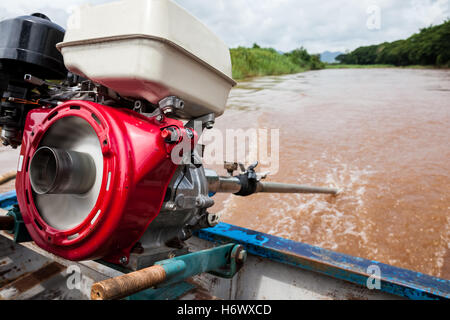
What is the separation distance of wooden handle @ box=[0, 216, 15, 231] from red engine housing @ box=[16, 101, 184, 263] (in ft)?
1.38

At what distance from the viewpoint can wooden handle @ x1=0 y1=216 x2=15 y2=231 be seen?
1.38 meters

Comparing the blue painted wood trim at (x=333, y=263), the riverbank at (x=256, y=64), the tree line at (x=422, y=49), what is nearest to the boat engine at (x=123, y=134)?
the blue painted wood trim at (x=333, y=263)

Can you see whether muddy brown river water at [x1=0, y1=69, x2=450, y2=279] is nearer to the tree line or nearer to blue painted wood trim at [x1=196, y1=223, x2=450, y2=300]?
blue painted wood trim at [x1=196, y1=223, x2=450, y2=300]

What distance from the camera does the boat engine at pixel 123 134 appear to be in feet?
3.10

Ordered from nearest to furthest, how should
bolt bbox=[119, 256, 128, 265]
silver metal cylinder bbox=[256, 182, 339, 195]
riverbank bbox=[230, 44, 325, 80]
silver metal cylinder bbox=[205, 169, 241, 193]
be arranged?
bolt bbox=[119, 256, 128, 265] → silver metal cylinder bbox=[205, 169, 241, 193] → silver metal cylinder bbox=[256, 182, 339, 195] → riverbank bbox=[230, 44, 325, 80]

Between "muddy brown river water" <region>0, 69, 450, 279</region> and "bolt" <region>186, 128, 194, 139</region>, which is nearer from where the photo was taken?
"bolt" <region>186, 128, 194, 139</region>

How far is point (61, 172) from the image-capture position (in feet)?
3.02

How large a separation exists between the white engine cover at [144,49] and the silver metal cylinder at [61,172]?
0.27 metres

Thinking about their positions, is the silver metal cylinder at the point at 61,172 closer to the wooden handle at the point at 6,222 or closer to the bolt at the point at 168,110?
the bolt at the point at 168,110

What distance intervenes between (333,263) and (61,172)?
1.12 meters

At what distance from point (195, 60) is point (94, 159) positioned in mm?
464

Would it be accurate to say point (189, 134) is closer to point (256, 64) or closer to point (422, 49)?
point (256, 64)

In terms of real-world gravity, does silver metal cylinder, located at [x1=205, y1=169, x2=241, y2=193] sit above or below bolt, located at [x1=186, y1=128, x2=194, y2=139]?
below

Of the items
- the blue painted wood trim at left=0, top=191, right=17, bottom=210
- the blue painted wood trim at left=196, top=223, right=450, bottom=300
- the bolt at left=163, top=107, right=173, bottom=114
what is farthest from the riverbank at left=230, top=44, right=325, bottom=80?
the bolt at left=163, top=107, right=173, bottom=114
